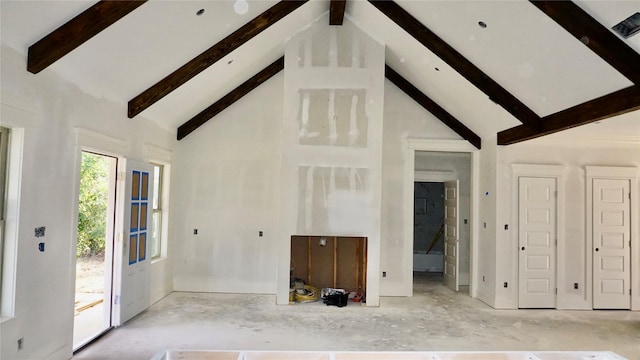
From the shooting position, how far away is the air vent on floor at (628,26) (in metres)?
3.19

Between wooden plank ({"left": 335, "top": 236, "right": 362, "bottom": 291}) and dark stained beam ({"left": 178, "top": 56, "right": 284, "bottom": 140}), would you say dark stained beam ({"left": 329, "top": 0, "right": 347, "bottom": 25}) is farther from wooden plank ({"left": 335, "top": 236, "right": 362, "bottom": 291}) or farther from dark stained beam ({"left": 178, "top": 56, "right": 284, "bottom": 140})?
wooden plank ({"left": 335, "top": 236, "right": 362, "bottom": 291})

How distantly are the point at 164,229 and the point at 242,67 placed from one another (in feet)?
9.84

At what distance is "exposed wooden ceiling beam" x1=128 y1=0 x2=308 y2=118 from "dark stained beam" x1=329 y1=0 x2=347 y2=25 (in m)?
0.75

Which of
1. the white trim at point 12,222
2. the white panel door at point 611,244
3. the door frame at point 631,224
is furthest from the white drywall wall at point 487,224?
the white trim at point 12,222

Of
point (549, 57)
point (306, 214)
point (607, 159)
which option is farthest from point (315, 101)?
point (607, 159)

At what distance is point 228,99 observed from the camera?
7.13m

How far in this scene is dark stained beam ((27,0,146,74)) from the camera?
333cm

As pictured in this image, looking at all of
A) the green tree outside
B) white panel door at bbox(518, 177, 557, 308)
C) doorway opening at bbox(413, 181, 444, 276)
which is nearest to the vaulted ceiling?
white panel door at bbox(518, 177, 557, 308)

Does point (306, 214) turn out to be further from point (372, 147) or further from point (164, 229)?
point (164, 229)

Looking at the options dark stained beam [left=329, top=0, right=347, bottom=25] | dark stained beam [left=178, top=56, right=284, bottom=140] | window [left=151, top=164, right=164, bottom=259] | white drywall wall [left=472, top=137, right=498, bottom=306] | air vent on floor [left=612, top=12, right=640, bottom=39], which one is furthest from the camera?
dark stained beam [left=178, top=56, right=284, bottom=140]

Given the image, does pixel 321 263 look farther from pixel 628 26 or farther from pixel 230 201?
pixel 628 26

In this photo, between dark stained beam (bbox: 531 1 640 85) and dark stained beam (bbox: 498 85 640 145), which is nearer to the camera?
dark stained beam (bbox: 531 1 640 85)

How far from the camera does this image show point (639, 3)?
3.02 m

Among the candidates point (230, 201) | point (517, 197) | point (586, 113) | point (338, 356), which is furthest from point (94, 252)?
point (586, 113)
